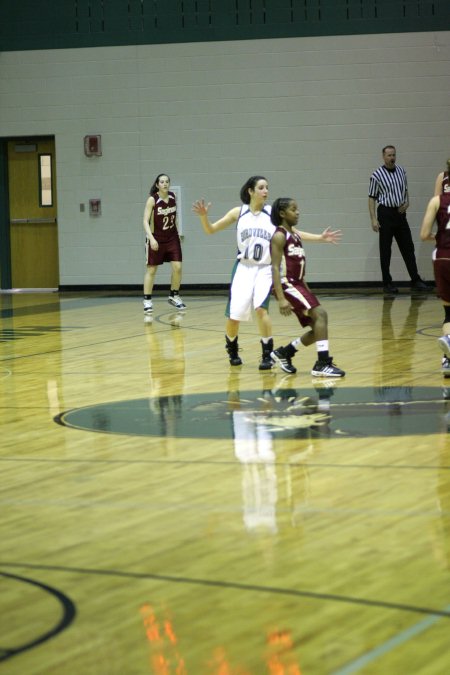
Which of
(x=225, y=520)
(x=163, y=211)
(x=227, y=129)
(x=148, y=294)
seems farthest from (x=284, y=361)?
(x=227, y=129)

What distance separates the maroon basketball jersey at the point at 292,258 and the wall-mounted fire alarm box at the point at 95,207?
10346 mm

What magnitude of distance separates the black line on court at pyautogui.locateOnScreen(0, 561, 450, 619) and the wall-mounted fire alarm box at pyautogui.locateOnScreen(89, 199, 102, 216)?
1550cm

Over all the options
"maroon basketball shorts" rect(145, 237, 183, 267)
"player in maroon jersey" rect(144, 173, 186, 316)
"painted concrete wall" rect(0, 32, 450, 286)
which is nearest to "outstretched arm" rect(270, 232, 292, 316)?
"player in maroon jersey" rect(144, 173, 186, 316)

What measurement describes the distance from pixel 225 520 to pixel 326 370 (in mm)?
4395

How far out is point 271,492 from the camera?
545 centimetres

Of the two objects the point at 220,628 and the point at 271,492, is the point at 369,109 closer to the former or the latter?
the point at 271,492

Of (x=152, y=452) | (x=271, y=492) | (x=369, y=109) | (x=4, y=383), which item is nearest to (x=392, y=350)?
(x=4, y=383)

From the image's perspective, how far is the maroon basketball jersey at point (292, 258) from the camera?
9.55 m

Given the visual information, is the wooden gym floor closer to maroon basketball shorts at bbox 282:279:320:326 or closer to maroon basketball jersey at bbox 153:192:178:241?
maroon basketball shorts at bbox 282:279:320:326

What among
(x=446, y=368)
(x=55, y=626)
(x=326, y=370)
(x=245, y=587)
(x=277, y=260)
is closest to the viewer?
(x=55, y=626)

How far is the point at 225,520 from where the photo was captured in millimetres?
4961

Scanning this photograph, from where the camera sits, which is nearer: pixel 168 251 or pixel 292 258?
pixel 292 258

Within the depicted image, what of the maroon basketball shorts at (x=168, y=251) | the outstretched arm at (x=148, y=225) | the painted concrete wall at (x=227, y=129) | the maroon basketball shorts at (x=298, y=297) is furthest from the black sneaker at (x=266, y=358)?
the painted concrete wall at (x=227, y=129)

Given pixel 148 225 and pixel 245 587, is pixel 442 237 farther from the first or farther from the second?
pixel 148 225
